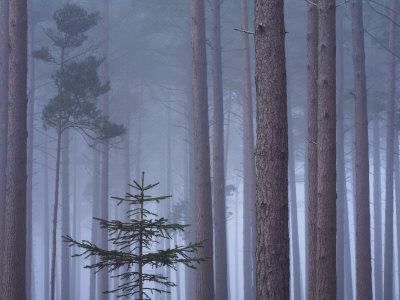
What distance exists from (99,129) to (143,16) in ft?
43.6

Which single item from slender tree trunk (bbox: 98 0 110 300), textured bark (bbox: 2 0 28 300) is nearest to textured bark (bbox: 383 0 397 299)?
slender tree trunk (bbox: 98 0 110 300)

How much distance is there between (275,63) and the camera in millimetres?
6605

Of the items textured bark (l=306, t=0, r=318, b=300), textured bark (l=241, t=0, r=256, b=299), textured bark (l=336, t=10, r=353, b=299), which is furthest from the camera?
textured bark (l=336, t=10, r=353, b=299)

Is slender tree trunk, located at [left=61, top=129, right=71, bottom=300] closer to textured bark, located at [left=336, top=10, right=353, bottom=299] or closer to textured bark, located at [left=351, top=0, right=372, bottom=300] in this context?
textured bark, located at [left=336, top=10, right=353, bottom=299]

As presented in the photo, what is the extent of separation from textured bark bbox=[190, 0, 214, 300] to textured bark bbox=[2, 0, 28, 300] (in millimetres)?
3812

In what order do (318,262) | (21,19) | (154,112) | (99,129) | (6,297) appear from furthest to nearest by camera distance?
(154,112)
(99,129)
(21,19)
(6,297)
(318,262)

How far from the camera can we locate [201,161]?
12109mm

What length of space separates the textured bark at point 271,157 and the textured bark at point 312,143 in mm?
4193

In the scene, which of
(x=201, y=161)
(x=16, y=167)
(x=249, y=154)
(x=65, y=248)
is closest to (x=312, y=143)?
(x=201, y=161)

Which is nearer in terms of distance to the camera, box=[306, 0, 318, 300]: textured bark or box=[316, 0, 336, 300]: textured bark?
box=[316, 0, 336, 300]: textured bark

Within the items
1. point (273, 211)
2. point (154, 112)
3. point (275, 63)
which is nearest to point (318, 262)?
point (273, 211)

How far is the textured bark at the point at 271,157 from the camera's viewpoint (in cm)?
627

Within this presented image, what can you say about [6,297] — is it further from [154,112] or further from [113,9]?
[154,112]

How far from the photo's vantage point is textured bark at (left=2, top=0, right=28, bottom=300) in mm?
10039
